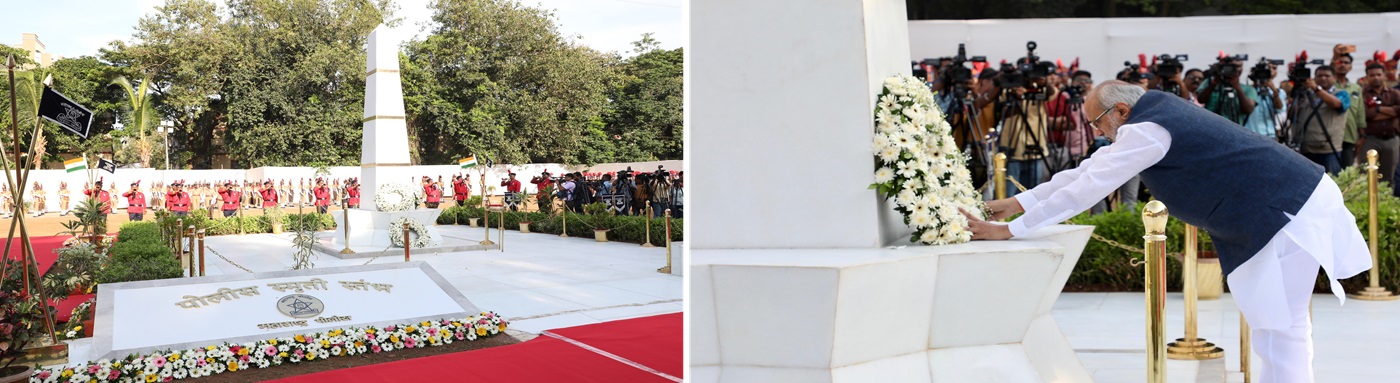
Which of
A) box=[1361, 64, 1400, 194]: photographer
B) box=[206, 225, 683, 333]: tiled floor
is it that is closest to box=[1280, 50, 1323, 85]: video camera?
box=[1361, 64, 1400, 194]: photographer

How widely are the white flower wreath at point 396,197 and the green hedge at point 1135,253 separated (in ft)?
14.3

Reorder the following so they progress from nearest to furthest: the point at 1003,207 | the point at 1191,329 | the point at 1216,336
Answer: the point at 1003,207 → the point at 1191,329 → the point at 1216,336

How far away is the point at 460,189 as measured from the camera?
363cm

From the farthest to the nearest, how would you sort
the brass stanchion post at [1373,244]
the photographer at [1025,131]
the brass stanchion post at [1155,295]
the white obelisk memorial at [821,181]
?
1. the photographer at [1025,131]
2. the brass stanchion post at [1373,244]
3. the brass stanchion post at [1155,295]
4. the white obelisk memorial at [821,181]

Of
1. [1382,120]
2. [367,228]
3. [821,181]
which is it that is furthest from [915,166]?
[1382,120]

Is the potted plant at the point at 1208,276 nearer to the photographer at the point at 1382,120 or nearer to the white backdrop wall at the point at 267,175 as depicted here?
the photographer at the point at 1382,120

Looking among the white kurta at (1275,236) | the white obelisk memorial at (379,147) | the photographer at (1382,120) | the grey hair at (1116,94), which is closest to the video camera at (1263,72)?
the photographer at (1382,120)

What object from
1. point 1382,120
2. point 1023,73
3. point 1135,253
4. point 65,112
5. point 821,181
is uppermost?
point 1023,73

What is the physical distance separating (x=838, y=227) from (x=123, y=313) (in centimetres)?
219

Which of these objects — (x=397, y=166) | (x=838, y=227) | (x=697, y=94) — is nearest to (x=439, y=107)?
(x=397, y=166)

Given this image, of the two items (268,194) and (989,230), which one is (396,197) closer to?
(268,194)

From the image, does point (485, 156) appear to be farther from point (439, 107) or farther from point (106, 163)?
point (106, 163)

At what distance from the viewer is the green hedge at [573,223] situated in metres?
3.58

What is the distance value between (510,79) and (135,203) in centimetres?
122
